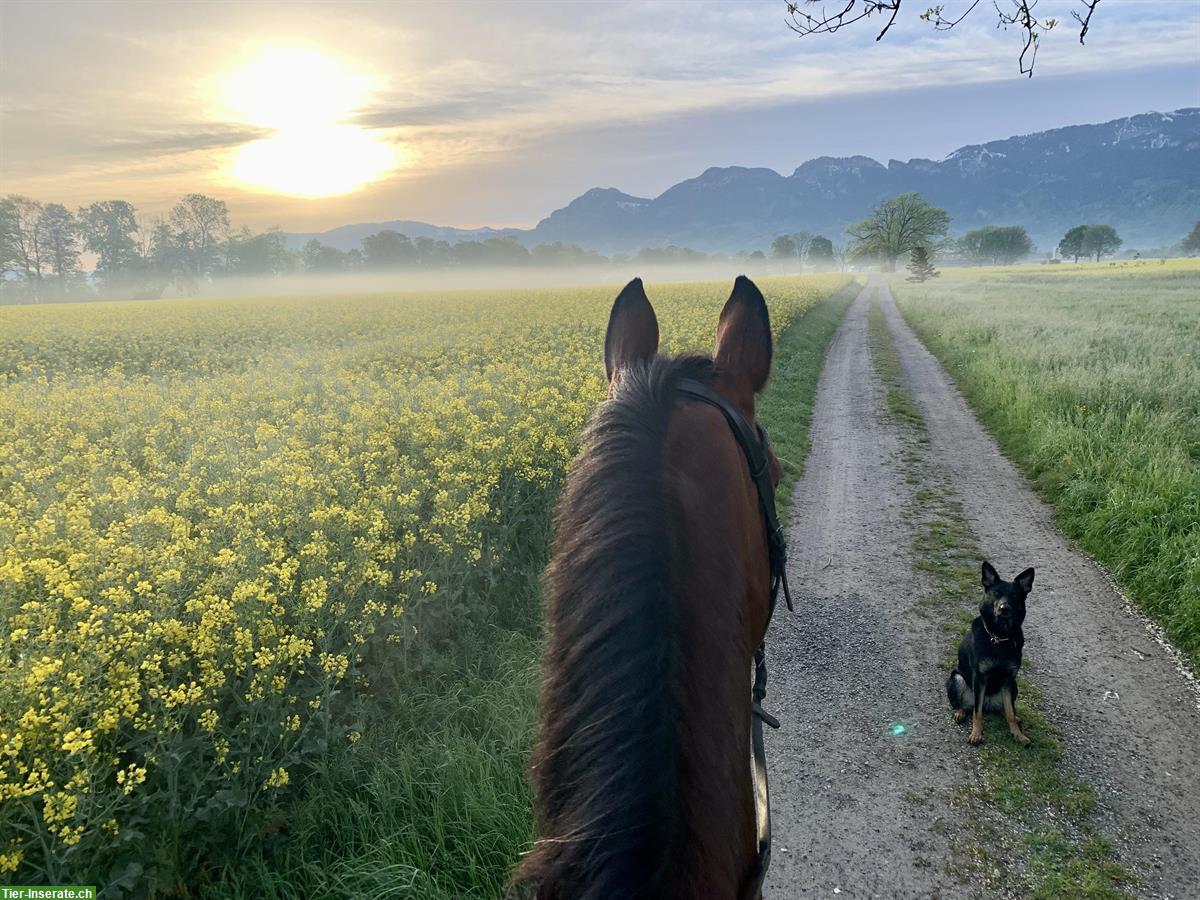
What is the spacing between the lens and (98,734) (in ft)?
8.39

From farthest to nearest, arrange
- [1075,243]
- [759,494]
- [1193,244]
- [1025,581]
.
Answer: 1. [1075,243]
2. [1193,244]
3. [1025,581]
4. [759,494]

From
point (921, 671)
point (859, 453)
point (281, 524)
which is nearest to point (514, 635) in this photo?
point (281, 524)

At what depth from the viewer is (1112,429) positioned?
29.5ft

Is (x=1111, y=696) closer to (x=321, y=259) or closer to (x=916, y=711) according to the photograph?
(x=916, y=711)

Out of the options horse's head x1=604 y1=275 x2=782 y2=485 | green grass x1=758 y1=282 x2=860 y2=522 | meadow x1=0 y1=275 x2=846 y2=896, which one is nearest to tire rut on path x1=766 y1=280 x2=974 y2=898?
green grass x1=758 y1=282 x2=860 y2=522

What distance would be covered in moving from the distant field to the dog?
1.91m

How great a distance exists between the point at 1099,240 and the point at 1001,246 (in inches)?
763

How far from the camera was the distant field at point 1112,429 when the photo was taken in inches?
236

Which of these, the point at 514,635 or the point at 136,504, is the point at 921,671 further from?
the point at 136,504

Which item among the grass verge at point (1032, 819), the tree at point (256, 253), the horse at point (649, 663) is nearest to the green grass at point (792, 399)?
the horse at point (649, 663)

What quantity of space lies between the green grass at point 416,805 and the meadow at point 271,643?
0.5 inches

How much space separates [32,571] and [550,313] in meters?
21.9

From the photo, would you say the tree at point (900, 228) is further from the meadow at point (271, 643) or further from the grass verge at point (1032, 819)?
the meadow at point (271, 643)

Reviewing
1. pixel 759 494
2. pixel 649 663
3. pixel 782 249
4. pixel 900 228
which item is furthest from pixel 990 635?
pixel 782 249
